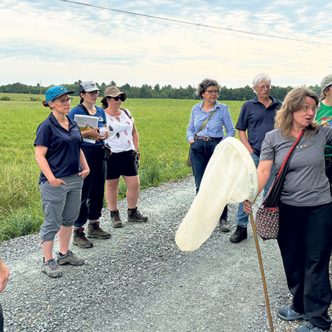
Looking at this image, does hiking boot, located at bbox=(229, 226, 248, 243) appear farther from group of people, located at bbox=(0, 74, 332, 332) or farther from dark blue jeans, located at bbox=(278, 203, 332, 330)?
dark blue jeans, located at bbox=(278, 203, 332, 330)

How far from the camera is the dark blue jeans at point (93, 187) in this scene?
5004 mm

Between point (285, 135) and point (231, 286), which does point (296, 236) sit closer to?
point (285, 135)

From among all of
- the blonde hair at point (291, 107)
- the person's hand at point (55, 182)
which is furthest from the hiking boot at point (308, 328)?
the person's hand at point (55, 182)

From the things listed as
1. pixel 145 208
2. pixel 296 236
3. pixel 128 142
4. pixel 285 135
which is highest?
pixel 285 135

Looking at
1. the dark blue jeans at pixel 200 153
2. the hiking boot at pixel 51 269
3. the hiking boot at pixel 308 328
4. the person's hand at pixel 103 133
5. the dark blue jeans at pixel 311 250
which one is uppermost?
the person's hand at pixel 103 133

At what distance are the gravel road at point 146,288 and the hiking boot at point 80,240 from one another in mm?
88

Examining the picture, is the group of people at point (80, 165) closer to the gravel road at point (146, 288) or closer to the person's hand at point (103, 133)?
the person's hand at point (103, 133)

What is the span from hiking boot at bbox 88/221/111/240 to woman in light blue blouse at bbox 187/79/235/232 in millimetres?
1522

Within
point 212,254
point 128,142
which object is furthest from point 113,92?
point 212,254

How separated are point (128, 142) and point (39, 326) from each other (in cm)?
277

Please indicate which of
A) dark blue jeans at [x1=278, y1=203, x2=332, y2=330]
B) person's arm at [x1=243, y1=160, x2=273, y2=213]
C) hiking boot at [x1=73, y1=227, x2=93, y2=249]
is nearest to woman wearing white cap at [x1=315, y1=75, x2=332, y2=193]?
person's arm at [x1=243, y1=160, x2=273, y2=213]

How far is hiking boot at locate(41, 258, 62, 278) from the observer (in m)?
4.17

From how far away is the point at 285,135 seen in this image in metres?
3.13

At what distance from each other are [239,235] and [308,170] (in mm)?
2252
